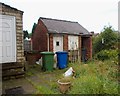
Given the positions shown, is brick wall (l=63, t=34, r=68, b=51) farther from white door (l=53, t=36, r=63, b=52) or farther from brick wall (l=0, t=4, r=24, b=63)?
brick wall (l=0, t=4, r=24, b=63)

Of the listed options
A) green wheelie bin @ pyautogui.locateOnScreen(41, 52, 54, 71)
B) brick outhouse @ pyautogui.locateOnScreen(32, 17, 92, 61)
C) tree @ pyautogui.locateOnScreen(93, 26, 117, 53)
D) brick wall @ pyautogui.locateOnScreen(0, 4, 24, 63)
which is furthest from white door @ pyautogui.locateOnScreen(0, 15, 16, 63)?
tree @ pyautogui.locateOnScreen(93, 26, 117, 53)

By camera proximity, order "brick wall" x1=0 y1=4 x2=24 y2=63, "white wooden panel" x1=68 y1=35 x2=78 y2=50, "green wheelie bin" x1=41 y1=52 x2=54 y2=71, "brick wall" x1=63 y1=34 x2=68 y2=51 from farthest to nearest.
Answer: "white wooden panel" x1=68 y1=35 x2=78 y2=50, "brick wall" x1=63 y1=34 x2=68 y2=51, "green wheelie bin" x1=41 y1=52 x2=54 y2=71, "brick wall" x1=0 y1=4 x2=24 y2=63

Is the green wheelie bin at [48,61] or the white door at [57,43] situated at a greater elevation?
the white door at [57,43]

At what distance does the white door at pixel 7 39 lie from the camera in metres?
8.30

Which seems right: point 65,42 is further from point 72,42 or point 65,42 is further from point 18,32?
point 18,32

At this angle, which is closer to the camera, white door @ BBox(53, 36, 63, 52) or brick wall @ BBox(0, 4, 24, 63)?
brick wall @ BBox(0, 4, 24, 63)

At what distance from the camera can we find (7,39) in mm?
8445

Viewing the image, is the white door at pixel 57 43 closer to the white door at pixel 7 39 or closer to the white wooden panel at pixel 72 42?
the white wooden panel at pixel 72 42

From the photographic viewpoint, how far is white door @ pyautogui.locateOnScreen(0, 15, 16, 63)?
8305mm

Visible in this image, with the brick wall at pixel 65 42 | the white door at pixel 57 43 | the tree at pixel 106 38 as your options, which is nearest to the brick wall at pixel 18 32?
the white door at pixel 57 43

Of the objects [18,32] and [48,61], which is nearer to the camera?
[18,32]

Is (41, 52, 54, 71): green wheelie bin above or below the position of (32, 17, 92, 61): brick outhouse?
below

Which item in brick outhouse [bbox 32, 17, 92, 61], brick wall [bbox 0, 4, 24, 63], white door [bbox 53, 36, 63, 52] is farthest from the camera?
white door [bbox 53, 36, 63, 52]

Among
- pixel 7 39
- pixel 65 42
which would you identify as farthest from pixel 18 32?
pixel 65 42
